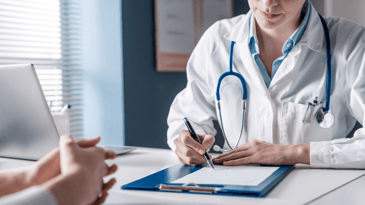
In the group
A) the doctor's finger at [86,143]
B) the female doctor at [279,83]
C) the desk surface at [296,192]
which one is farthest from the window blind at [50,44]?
the doctor's finger at [86,143]

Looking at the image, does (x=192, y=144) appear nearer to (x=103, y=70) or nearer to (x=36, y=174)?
(x=36, y=174)

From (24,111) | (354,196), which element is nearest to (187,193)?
(354,196)

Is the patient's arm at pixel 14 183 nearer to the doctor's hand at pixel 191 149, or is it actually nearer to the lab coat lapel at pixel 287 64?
the doctor's hand at pixel 191 149

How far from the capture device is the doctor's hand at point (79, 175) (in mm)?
560

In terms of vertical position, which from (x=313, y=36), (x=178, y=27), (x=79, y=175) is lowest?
(x=79, y=175)

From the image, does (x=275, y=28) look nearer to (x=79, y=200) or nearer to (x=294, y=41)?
(x=294, y=41)

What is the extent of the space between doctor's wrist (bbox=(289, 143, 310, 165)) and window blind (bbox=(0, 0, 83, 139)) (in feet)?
5.95

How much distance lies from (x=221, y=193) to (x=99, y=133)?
194cm

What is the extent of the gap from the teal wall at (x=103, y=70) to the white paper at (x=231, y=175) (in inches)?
63.9

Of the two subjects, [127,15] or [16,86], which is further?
[127,15]

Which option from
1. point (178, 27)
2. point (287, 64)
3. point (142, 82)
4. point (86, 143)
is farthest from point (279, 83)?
point (178, 27)

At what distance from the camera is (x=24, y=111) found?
1.01m

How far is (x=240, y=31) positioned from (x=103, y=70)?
53.1 inches

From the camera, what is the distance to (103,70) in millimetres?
2480
